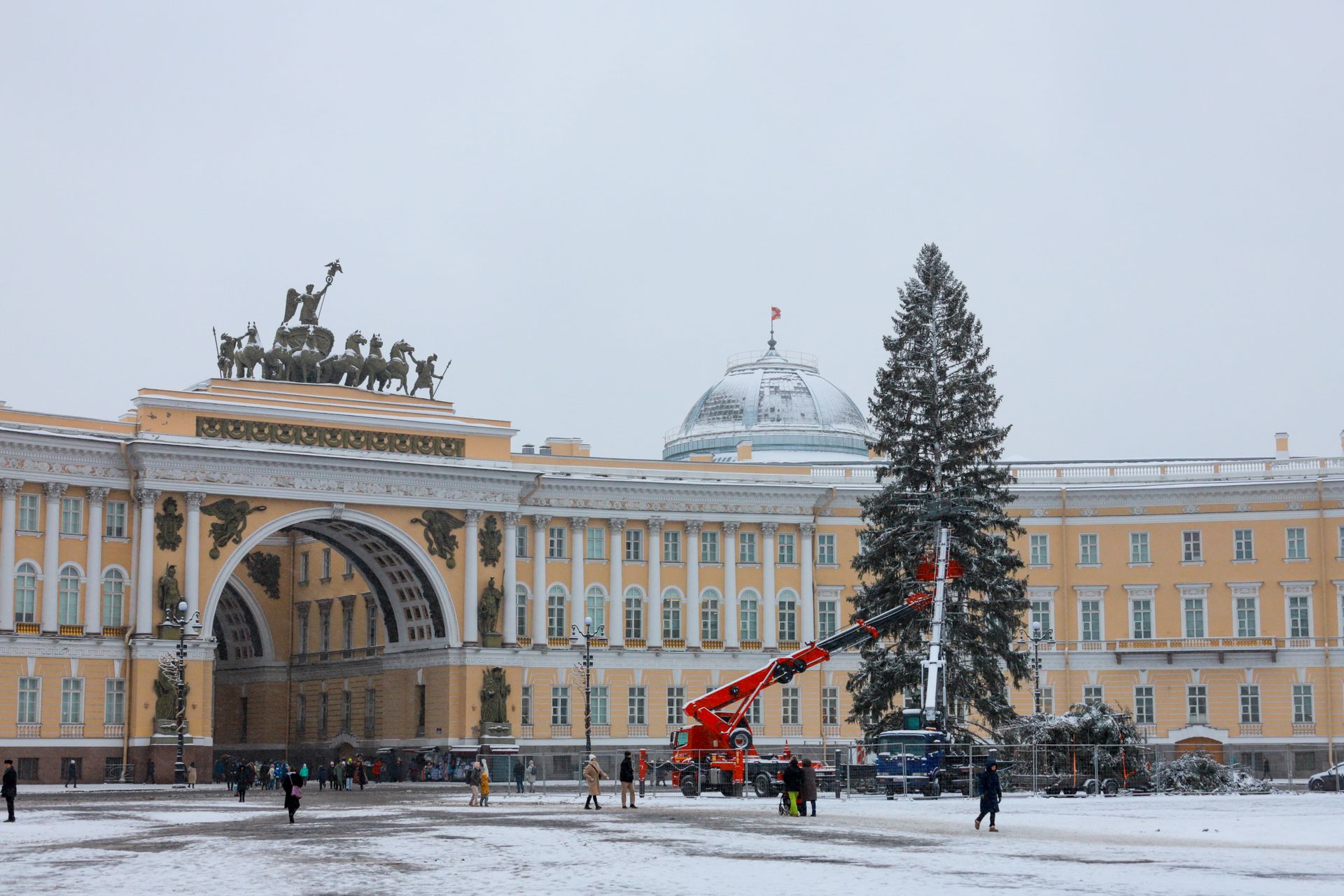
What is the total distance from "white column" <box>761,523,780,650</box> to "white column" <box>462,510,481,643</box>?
1293 centimetres

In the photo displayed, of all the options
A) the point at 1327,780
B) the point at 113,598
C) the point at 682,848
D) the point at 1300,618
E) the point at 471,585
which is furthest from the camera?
the point at 1300,618

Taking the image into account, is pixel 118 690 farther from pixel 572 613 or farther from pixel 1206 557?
pixel 1206 557

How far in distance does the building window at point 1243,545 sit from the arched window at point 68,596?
4750cm

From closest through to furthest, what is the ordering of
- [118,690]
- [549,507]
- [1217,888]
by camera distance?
1. [1217,888]
2. [118,690]
3. [549,507]

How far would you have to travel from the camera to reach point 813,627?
266 feet

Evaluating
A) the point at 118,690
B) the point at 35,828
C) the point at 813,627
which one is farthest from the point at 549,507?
the point at 35,828

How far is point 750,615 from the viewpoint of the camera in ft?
267

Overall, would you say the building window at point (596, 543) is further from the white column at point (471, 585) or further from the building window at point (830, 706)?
the building window at point (830, 706)

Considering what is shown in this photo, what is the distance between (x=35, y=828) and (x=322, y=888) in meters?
14.7

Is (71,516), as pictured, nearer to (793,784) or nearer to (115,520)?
(115,520)

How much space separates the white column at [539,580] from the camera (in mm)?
77312

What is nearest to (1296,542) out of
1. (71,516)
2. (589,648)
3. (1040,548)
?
(1040,548)

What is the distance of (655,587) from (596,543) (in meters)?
3.18

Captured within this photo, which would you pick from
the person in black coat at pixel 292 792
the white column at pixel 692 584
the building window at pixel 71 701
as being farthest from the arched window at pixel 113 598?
the person in black coat at pixel 292 792
